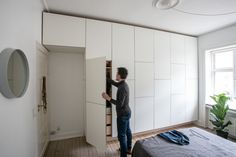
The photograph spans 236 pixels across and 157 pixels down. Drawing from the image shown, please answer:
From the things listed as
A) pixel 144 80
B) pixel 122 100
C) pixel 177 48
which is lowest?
pixel 122 100

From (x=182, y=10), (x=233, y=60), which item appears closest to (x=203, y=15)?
(x=182, y=10)

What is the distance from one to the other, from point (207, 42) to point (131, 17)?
2.41 meters

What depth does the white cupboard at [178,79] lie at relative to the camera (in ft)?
11.6

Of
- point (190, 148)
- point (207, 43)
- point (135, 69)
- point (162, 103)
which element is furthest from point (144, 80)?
point (207, 43)

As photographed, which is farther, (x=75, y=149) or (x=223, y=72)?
(x=223, y=72)

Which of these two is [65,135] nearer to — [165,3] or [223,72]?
[165,3]

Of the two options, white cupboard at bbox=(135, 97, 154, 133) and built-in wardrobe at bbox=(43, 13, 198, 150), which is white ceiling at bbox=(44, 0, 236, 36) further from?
white cupboard at bbox=(135, 97, 154, 133)

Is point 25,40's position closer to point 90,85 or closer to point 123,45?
point 90,85

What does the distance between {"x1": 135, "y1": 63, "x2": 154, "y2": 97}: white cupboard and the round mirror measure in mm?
2247

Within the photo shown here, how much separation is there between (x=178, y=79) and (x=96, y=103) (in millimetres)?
2448

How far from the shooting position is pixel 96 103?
246 centimetres

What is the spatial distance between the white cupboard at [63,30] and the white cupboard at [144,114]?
1.87 metres

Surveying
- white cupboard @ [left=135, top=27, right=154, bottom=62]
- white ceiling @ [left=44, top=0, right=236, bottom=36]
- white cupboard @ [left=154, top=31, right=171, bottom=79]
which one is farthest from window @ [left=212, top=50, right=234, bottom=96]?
white cupboard @ [left=135, top=27, right=154, bottom=62]

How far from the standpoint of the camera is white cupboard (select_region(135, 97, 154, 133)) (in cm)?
307
